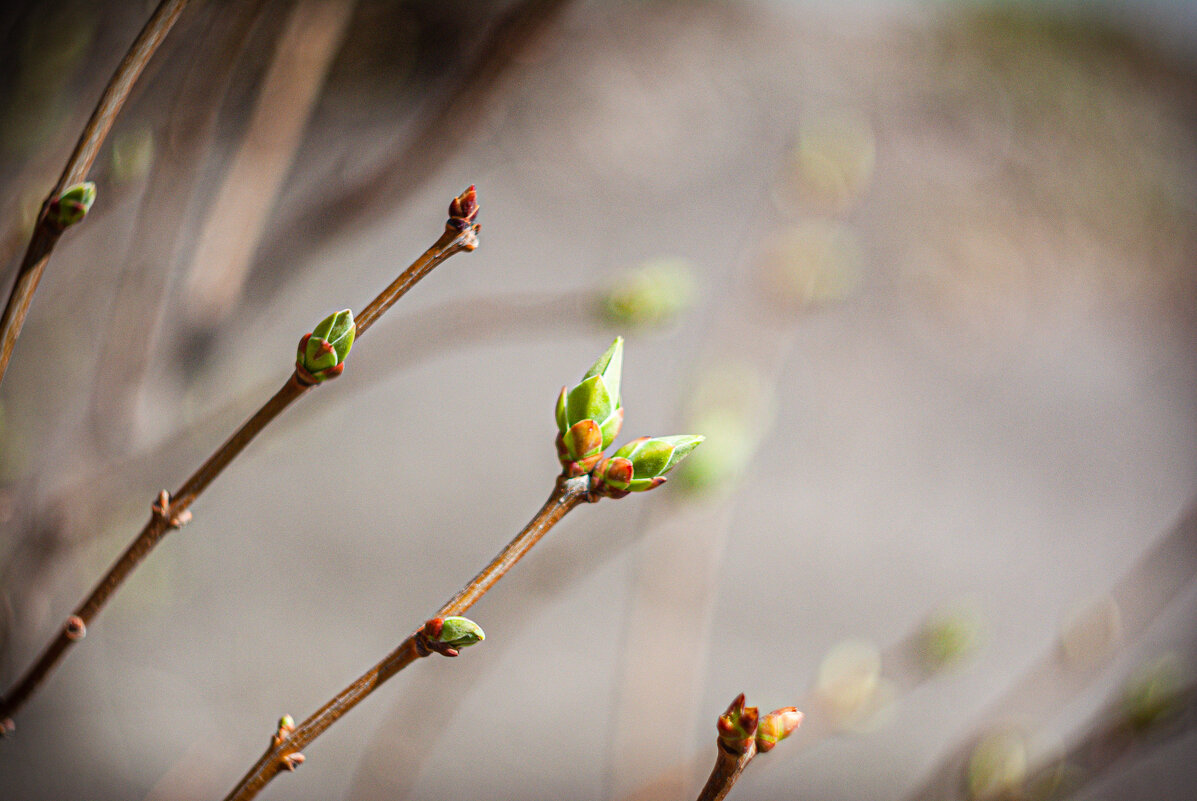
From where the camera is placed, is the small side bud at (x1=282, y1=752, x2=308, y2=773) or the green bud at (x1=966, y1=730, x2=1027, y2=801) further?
the green bud at (x1=966, y1=730, x2=1027, y2=801)

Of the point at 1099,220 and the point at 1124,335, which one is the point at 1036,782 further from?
the point at 1099,220

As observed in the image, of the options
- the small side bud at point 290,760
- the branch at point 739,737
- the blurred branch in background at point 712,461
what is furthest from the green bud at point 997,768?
the small side bud at point 290,760

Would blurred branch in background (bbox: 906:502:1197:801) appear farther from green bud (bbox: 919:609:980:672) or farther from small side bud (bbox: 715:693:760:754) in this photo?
small side bud (bbox: 715:693:760:754)

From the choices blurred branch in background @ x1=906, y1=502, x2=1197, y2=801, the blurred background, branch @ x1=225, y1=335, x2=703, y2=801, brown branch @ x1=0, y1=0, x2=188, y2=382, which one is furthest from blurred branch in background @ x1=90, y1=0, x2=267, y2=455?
blurred branch in background @ x1=906, y1=502, x2=1197, y2=801

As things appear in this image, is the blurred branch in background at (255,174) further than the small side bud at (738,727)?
Yes

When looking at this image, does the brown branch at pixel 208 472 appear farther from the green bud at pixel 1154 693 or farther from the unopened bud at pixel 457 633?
the green bud at pixel 1154 693

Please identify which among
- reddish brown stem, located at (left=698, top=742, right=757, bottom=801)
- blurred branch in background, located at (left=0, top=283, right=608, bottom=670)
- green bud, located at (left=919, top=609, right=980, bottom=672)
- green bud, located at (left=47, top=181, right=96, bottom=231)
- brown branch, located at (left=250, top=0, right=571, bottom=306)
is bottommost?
reddish brown stem, located at (left=698, top=742, right=757, bottom=801)

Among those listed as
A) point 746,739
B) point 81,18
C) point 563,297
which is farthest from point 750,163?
point 746,739
